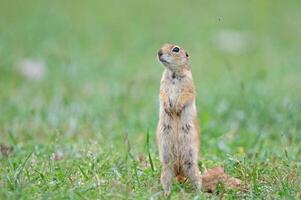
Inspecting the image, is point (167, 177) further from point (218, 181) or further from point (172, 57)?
point (172, 57)

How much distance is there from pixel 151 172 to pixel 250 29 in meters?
7.78

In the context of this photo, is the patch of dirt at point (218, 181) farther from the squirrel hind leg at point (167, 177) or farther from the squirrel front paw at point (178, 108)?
the squirrel front paw at point (178, 108)

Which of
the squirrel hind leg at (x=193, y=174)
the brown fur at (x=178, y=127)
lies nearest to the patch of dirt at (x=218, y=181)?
the brown fur at (x=178, y=127)

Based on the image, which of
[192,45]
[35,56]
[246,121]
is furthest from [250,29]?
[246,121]

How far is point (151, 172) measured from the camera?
5.54 m

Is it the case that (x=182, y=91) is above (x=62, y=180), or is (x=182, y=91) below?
above

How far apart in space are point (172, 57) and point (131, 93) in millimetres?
3711

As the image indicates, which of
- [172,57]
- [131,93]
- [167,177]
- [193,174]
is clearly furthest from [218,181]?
[131,93]

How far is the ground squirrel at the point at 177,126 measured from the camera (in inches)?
206

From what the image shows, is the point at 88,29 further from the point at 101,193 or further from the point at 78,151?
the point at 101,193

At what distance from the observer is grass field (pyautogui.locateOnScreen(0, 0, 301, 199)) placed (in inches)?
213

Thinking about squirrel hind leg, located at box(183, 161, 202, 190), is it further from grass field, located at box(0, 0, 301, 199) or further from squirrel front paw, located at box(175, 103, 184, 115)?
squirrel front paw, located at box(175, 103, 184, 115)

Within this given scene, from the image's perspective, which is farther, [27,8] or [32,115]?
[27,8]

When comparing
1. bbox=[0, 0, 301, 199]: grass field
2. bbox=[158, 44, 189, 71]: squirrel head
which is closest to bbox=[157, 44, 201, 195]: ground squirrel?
bbox=[158, 44, 189, 71]: squirrel head
